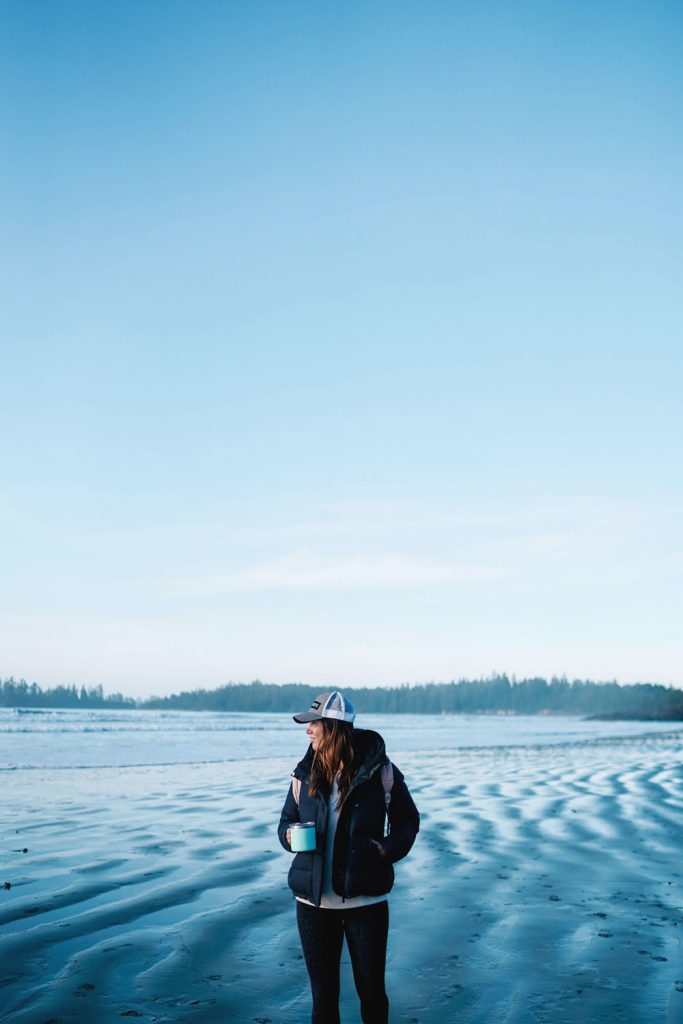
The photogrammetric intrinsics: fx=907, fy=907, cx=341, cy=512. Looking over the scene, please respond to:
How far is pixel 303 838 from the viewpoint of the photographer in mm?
4309

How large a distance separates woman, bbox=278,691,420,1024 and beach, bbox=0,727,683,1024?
1194mm

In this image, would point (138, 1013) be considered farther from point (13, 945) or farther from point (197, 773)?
point (197, 773)

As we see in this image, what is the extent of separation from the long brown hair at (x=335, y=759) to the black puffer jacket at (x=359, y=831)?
1.4 inches

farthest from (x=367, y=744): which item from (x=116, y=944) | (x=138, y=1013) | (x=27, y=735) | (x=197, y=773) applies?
(x=27, y=735)

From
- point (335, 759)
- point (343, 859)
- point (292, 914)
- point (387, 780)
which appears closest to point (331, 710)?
point (335, 759)

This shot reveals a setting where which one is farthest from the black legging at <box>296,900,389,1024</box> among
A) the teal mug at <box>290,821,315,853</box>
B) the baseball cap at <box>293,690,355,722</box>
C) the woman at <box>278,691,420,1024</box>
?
the baseball cap at <box>293,690,355,722</box>

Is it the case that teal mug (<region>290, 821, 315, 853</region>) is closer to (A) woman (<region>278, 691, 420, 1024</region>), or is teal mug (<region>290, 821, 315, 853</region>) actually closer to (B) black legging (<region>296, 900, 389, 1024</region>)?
(A) woman (<region>278, 691, 420, 1024</region>)

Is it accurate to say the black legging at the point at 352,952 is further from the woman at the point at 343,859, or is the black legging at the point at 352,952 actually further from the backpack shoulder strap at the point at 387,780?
the backpack shoulder strap at the point at 387,780

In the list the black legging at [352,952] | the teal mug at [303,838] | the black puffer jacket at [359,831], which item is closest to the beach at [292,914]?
the black legging at [352,952]

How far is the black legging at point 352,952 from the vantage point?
432cm

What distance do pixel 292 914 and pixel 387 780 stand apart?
410 centimetres

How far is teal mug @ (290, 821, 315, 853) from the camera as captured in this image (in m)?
4.30

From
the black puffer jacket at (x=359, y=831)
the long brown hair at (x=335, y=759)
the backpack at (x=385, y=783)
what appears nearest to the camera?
the black puffer jacket at (x=359, y=831)

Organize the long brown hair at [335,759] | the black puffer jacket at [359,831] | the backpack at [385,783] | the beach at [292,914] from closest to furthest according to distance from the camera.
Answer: the black puffer jacket at [359,831] → the long brown hair at [335,759] → the backpack at [385,783] → the beach at [292,914]
